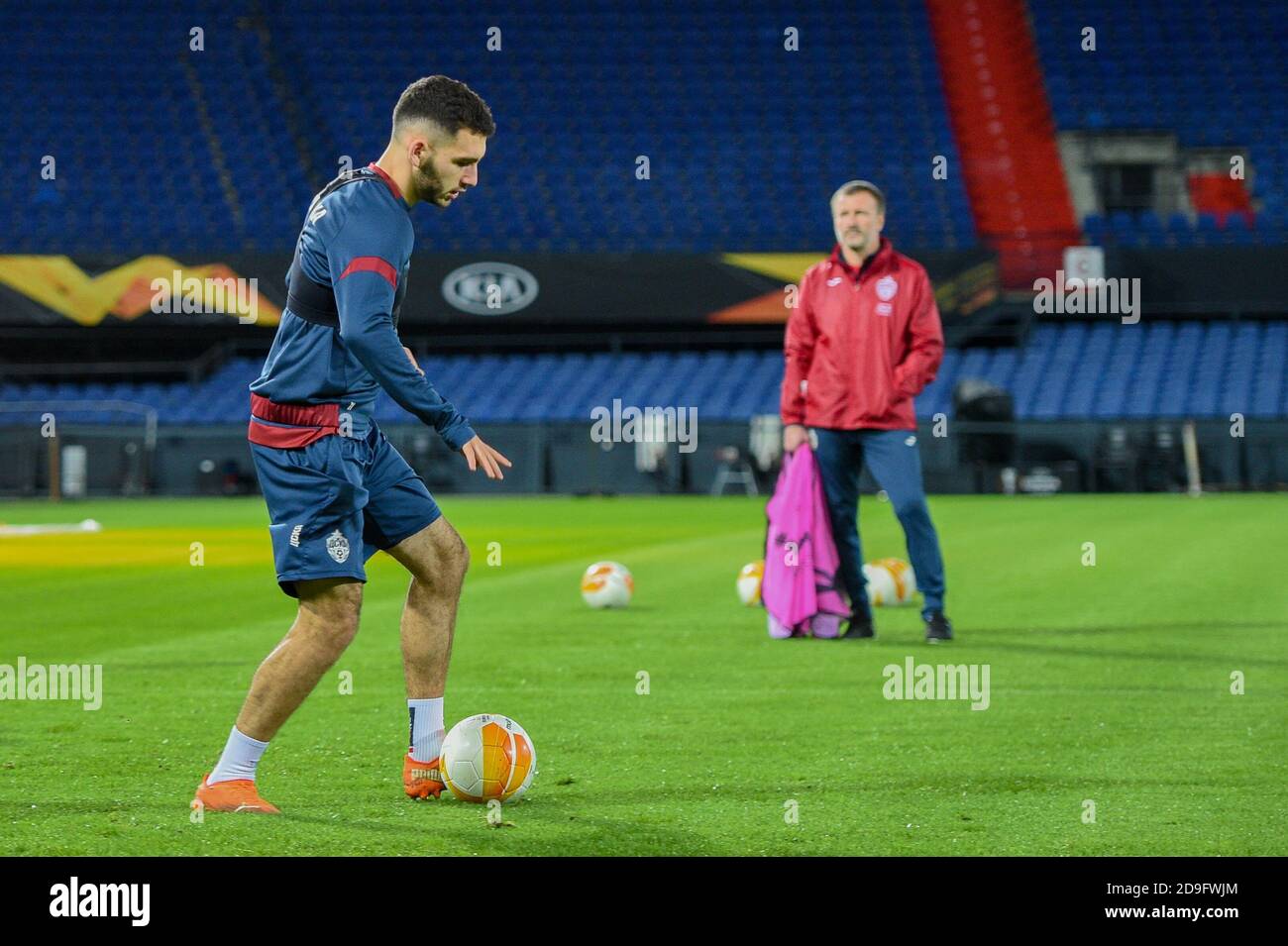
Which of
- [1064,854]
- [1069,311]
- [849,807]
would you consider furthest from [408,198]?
[1069,311]

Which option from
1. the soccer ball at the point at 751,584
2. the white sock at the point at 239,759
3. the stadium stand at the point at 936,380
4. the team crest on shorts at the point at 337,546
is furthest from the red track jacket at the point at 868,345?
the stadium stand at the point at 936,380

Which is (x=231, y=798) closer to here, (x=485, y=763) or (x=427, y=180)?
(x=485, y=763)

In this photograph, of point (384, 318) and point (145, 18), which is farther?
point (145, 18)

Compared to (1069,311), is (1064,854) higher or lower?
lower

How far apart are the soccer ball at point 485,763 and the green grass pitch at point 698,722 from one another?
0.24 feet

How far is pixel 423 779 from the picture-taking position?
5.77 meters

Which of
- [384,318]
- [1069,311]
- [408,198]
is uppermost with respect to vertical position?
[1069,311]

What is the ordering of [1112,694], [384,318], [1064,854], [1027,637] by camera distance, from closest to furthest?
[1064,854] → [384,318] → [1112,694] → [1027,637]

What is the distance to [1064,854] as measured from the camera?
4.73 metres

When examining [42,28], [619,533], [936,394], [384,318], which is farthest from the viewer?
[42,28]

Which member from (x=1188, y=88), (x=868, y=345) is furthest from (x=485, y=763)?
(x=1188, y=88)

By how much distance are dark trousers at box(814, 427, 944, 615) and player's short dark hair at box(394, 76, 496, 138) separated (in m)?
5.14

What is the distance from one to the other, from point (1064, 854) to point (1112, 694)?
357cm
